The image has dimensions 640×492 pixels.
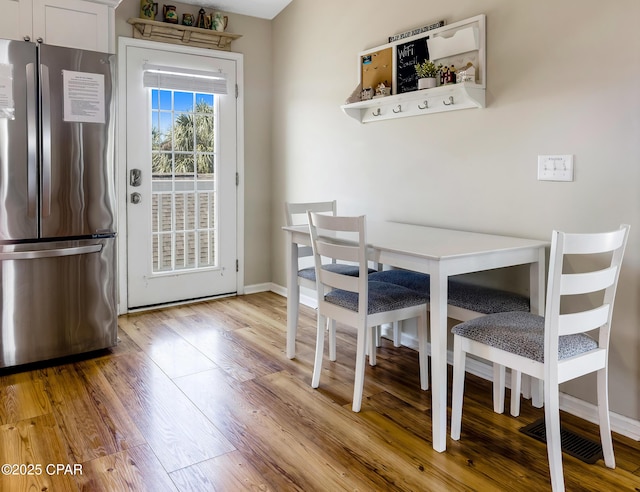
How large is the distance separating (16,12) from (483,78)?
104 inches

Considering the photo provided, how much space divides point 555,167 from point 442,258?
0.80 meters

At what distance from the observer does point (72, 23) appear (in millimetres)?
3020

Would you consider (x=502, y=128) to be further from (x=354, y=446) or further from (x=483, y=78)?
(x=354, y=446)

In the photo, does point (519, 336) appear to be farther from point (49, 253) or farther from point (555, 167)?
point (49, 253)

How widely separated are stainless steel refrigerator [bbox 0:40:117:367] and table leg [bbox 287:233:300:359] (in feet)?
3.50

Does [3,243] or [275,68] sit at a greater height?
[275,68]

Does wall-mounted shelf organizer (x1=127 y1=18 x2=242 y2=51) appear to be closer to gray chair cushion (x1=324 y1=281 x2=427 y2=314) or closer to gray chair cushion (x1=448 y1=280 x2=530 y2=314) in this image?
gray chair cushion (x1=324 y1=281 x2=427 y2=314)

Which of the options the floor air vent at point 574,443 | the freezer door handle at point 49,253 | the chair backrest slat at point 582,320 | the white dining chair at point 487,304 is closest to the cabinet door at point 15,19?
the freezer door handle at point 49,253

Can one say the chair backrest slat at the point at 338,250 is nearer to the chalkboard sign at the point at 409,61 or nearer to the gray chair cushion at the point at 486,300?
the gray chair cushion at the point at 486,300

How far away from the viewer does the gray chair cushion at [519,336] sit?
1.78m

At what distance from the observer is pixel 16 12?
2.90 metres

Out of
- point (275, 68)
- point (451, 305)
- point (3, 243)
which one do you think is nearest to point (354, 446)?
point (451, 305)

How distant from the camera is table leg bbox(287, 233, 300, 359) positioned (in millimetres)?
2895

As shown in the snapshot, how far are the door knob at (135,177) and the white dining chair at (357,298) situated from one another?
1924mm
